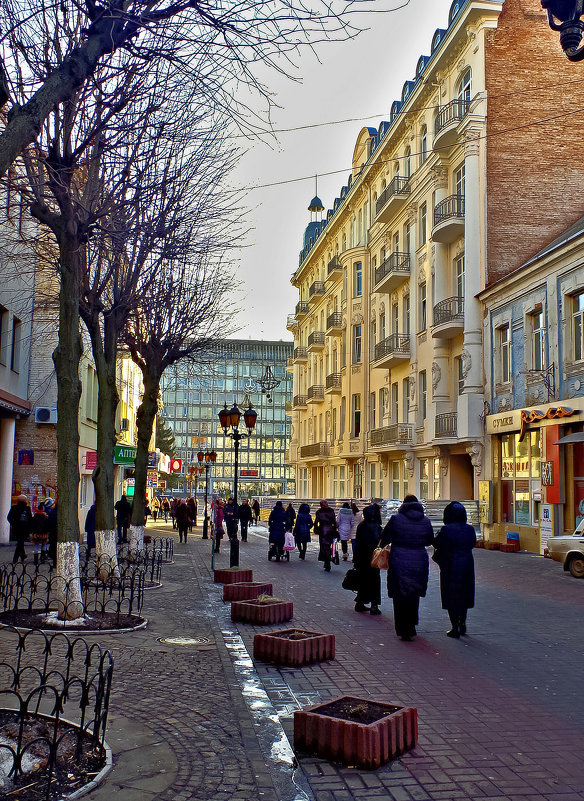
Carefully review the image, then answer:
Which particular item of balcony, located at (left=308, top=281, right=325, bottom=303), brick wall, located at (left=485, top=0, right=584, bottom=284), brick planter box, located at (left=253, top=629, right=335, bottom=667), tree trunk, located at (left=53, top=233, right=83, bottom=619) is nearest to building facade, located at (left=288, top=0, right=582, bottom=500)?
brick wall, located at (left=485, top=0, right=584, bottom=284)

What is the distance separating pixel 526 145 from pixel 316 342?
2838cm

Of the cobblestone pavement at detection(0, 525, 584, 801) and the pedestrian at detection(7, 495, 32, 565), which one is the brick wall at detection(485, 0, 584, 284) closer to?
the pedestrian at detection(7, 495, 32, 565)

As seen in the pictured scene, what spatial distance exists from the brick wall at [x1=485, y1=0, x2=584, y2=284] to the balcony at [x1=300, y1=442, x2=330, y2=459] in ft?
81.8

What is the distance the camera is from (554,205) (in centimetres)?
2891

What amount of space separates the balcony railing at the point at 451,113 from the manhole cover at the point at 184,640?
82.0 ft

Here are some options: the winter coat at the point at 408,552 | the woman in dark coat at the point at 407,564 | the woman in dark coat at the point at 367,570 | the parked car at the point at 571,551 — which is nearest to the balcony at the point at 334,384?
the parked car at the point at 571,551

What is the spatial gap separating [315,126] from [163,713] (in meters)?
10.0

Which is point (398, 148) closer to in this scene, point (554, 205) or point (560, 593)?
point (554, 205)

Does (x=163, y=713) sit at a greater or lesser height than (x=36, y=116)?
lesser

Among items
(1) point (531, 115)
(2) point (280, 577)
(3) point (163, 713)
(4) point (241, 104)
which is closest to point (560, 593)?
(2) point (280, 577)

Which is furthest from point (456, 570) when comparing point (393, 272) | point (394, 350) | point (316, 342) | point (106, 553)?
point (316, 342)

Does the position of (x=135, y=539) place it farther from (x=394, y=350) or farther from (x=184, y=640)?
(x=394, y=350)

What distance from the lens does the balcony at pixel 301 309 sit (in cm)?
6163

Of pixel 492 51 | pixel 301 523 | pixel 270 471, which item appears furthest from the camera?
pixel 270 471
